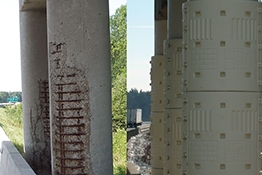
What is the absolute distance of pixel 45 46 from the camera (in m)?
10.8

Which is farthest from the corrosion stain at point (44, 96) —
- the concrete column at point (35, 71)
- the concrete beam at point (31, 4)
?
the concrete beam at point (31, 4)

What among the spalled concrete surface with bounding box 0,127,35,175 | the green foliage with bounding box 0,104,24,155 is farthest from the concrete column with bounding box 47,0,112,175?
the green foliage with bounding box 0,104,24,155

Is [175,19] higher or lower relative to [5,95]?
higher

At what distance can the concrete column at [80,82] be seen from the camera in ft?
22.2

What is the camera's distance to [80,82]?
6.77 meters

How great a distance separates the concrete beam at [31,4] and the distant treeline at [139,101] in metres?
14.1

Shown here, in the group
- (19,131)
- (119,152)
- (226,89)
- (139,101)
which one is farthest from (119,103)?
(226,89)

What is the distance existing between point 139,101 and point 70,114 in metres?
21.0

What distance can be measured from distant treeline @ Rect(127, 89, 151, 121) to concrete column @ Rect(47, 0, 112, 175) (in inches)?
689

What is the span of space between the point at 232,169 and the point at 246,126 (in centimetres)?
52

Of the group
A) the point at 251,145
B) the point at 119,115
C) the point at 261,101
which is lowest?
the point at 119,115

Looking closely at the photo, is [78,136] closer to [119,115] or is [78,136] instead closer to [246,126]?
[246,126]

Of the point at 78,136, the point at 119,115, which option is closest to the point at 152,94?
the point at 78,136

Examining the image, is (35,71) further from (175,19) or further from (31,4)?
(175,19)
